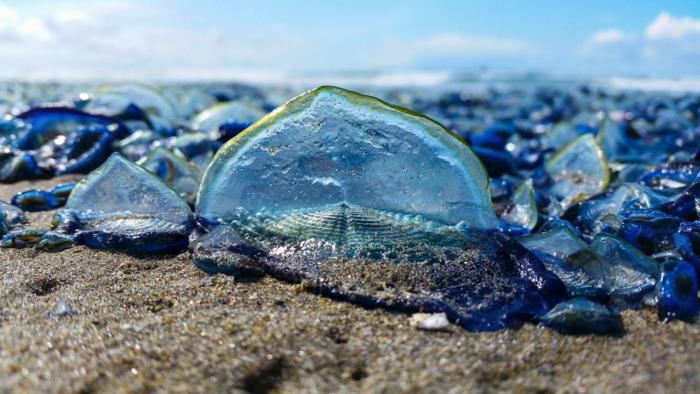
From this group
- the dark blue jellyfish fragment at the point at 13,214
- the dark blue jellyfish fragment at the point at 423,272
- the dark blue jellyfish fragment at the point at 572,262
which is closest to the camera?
the dark blue jellyfish fragment at the point at 423,272

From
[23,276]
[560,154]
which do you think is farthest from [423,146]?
[560,154]

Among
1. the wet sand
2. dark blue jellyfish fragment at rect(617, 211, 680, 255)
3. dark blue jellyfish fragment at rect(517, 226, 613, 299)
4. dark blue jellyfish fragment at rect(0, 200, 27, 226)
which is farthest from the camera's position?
dark blue jellyfish fragment at rect(0, 200, 27, 226)

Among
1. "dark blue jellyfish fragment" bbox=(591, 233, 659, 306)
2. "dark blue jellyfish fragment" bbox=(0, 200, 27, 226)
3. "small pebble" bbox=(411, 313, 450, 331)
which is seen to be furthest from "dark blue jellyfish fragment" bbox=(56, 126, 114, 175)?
"dark blue jellyfish fragment" bbox=(591, 233, 659, 306)

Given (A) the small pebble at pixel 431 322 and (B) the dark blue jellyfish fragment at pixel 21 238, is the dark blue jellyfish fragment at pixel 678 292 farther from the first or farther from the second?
(B) the dark blue jellyfish fragment at pixel 21 238

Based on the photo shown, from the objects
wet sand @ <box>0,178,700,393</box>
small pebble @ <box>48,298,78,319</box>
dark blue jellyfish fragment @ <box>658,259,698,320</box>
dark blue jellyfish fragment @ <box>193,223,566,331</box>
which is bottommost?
small pebble @ <box>48,298,78,319</box>

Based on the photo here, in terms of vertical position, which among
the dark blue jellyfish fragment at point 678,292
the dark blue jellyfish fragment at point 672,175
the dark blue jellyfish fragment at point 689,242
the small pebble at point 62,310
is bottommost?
the small pebble at point 62,310

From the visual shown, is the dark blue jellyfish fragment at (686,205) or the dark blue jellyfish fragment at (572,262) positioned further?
the dark blue jellyfish fragment at (686,205)

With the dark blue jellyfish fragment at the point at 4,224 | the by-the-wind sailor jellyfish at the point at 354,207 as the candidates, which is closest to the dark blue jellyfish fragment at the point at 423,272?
the by-the-wind sailor jellyfish at the point at 354,207

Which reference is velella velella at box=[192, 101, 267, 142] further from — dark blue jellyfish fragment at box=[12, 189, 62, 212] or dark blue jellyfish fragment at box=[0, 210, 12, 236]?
dark blue jellyfish fragment at box=[0, 210, 12, 236]
